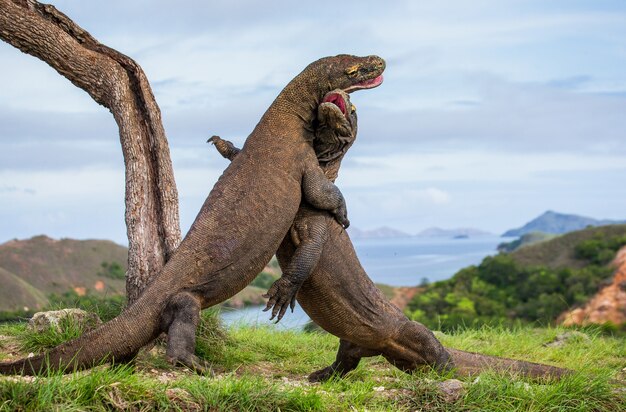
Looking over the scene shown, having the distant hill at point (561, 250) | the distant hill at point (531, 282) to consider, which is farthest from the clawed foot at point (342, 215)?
the distant hill at point (561, 250)

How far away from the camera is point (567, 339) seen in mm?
11320

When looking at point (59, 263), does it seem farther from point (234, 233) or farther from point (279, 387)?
point (279, 387)

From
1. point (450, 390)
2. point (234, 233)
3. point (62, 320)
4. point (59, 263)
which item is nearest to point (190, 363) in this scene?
point (234, 233)

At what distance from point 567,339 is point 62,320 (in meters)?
6.45

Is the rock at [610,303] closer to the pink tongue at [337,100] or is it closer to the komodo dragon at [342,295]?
the komodo dragon at [342,295]

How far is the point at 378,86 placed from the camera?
7133mm

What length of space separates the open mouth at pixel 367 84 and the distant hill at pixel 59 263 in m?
8.15

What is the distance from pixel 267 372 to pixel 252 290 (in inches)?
207

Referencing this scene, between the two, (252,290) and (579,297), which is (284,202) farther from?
(579,297)

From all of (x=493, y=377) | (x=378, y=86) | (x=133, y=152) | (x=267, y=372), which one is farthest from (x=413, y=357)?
(x=133, y=152)

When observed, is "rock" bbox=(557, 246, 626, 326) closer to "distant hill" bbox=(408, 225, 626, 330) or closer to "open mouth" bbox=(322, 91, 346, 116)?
"distant hill" bbox=(408, 225, 626, 330)

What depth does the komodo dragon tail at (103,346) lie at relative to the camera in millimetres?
6141

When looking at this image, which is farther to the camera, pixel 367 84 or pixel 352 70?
pixel 367 84

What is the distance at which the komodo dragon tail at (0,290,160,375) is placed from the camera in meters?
6.14
